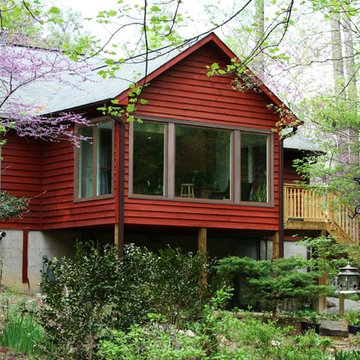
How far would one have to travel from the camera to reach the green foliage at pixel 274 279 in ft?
48.1

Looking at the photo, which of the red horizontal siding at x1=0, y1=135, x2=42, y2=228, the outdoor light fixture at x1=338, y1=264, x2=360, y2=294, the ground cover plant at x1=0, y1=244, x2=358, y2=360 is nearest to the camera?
the ground cover plant at x1=0, y1=244, x2=358, y2=360

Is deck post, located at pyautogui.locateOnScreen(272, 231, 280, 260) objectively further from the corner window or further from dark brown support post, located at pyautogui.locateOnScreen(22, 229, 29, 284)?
dark brown support post, located at pyautogui.locateOnScreen(22, 229, 29, 284)

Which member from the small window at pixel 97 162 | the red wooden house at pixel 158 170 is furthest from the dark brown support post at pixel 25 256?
the small window at pixel 97 162

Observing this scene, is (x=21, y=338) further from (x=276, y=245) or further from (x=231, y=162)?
(x=276, y=245)

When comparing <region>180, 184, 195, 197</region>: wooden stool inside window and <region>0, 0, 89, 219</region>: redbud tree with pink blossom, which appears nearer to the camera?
<region>0, 0, 89, 219</region>: redbud tree with pink blossom

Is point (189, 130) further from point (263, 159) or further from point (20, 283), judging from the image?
point (20, 283)

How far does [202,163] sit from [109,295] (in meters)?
9.38

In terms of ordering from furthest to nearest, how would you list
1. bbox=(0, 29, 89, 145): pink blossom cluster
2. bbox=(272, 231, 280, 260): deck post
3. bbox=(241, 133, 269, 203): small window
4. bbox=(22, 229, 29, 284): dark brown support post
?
bbox=(272, 231, 280, 260): deck post, bbox=(241, 133, 269, 203): small window, bbox=(22, 229, 29, 284): dark brown support post, bbox=(0, 29, 89, 145): pink blossom cluster

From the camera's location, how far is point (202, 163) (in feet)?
56.4

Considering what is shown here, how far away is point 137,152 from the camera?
16359mm

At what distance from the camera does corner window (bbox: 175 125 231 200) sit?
55.6 feet

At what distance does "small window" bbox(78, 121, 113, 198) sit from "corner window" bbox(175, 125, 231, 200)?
1.45 meters

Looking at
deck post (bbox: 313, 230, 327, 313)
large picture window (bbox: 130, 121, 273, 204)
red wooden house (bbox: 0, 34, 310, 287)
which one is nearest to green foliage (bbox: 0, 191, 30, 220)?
red wooden house (bbox: 0, 34, 310, 287)

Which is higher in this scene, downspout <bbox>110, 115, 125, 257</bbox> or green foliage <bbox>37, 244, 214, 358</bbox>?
downspout <bbox>110, 115, 125, 257</bbox>
